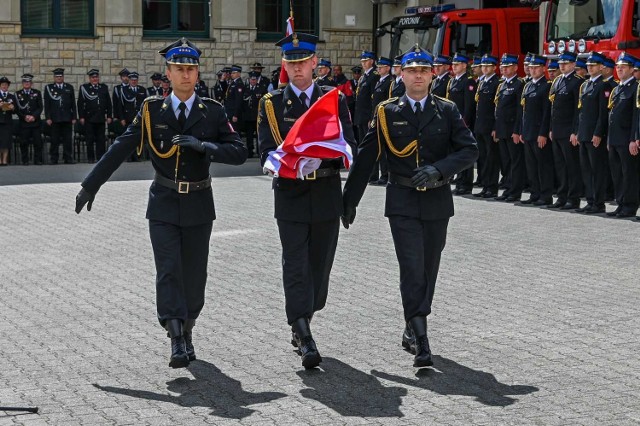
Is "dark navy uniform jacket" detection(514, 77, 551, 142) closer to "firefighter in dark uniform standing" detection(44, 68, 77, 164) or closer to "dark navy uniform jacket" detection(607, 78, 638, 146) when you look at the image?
"dark navy uniform jacket" detection(607, 78, 638, 146)

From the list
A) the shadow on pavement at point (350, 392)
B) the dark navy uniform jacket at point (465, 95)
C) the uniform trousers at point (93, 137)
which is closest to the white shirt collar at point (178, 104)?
the shadow on pavement at point (350, 392)

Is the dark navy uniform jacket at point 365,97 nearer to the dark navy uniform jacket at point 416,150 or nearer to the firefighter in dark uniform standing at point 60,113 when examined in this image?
the firefighter in dark uniform standing at point 60,113

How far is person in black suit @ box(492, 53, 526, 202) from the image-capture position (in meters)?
18.2

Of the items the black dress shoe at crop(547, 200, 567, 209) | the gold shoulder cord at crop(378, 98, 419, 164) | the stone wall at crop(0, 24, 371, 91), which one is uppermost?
the stone wall at crop(0, 24, 371, 91)

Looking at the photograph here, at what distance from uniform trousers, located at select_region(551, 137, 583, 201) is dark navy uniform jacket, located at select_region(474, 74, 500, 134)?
1.42 meters

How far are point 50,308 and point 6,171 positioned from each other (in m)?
14.0

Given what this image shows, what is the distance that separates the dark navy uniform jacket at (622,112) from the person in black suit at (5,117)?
12352 millimetres

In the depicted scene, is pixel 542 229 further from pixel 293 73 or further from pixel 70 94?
pixel 70 94

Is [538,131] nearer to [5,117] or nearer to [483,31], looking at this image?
[483,31]

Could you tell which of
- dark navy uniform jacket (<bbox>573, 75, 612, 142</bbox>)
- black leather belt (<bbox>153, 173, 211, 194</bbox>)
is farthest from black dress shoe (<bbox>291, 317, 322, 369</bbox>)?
dark navy uniform jacket (<bbox>573, 75, 612, 142</bbox>)

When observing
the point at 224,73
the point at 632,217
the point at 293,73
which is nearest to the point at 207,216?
the point at 293,73

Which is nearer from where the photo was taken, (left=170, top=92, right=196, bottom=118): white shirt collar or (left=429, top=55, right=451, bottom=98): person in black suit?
(left=170, top=92, right=196, bottom=118): white shirt collar

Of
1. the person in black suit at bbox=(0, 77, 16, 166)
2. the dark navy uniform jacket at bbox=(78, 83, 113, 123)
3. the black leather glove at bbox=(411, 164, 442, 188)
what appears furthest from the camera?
the dark navy uniform jacket at bbox=(78, 83, 113, 123)

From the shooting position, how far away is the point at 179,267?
316 inches
